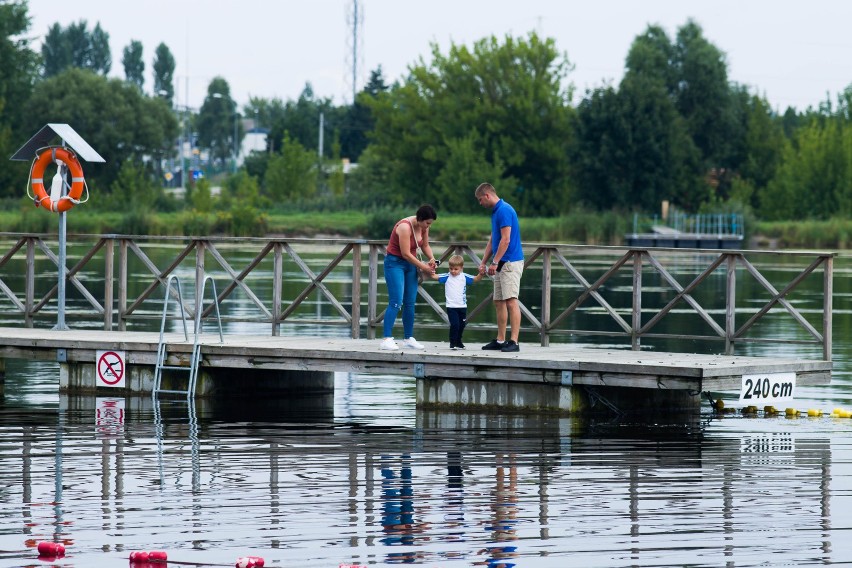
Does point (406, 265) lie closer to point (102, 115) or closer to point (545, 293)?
point (545, 293)

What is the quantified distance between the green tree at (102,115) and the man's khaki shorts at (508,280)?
224ft

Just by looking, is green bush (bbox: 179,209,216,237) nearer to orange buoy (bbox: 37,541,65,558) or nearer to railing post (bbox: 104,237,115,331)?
railing post (bbox: 104,237,115,331)

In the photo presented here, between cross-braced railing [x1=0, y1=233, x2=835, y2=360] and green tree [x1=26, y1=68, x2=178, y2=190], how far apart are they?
21.0m

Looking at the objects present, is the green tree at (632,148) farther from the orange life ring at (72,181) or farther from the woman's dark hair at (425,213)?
the woman's dark hair at (425,213)

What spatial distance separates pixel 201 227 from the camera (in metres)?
62.4

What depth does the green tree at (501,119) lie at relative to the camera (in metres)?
77.6

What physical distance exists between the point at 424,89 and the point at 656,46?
41.2ft

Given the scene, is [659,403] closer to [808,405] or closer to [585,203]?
[808,405]

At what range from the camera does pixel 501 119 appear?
78.8 m

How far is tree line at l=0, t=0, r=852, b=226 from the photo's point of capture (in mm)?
71312

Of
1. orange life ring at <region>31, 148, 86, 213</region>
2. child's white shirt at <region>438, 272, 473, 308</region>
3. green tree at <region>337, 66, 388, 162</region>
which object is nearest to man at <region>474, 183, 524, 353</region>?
child's white shirt at <region>438, 272, 473, 308</region>

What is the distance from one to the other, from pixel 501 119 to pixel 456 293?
215 ft

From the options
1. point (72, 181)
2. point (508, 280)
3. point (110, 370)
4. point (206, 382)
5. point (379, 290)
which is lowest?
point (206, 382)

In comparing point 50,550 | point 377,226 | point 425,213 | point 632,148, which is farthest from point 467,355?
point 632,148
